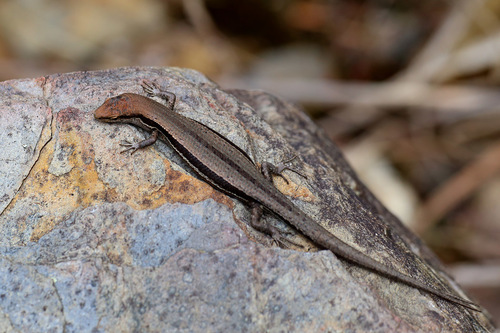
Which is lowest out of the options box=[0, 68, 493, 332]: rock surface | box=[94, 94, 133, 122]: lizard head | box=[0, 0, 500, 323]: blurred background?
box=[0, 68, 493, 332]: rock surface

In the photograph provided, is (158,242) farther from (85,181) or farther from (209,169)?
(209,169)

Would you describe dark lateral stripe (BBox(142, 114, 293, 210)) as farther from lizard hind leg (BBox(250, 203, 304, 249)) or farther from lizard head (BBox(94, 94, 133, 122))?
lizard head (BBox(94, 94, 133, 122))

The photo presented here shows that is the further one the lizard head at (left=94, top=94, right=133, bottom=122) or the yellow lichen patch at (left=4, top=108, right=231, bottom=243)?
the lizard head at (left=94, top=94, right=133, bottom=122)

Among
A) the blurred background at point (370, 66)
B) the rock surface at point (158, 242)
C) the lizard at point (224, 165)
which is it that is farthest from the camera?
the blurred background at point (370, 66)

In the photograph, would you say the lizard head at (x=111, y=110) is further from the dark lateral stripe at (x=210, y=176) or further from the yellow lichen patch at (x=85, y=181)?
the dark lateral stripe at (x=210, y=176)

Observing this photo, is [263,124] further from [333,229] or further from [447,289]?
[447,289]

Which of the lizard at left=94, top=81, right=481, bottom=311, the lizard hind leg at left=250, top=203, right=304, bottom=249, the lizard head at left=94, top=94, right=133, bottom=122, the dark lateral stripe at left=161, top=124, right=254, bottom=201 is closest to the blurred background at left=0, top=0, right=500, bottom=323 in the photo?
the lizard at left=94, top=81, right=481, bottom=311

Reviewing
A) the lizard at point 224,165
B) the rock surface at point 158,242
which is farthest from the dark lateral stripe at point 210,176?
the rock surface at point 158,242
